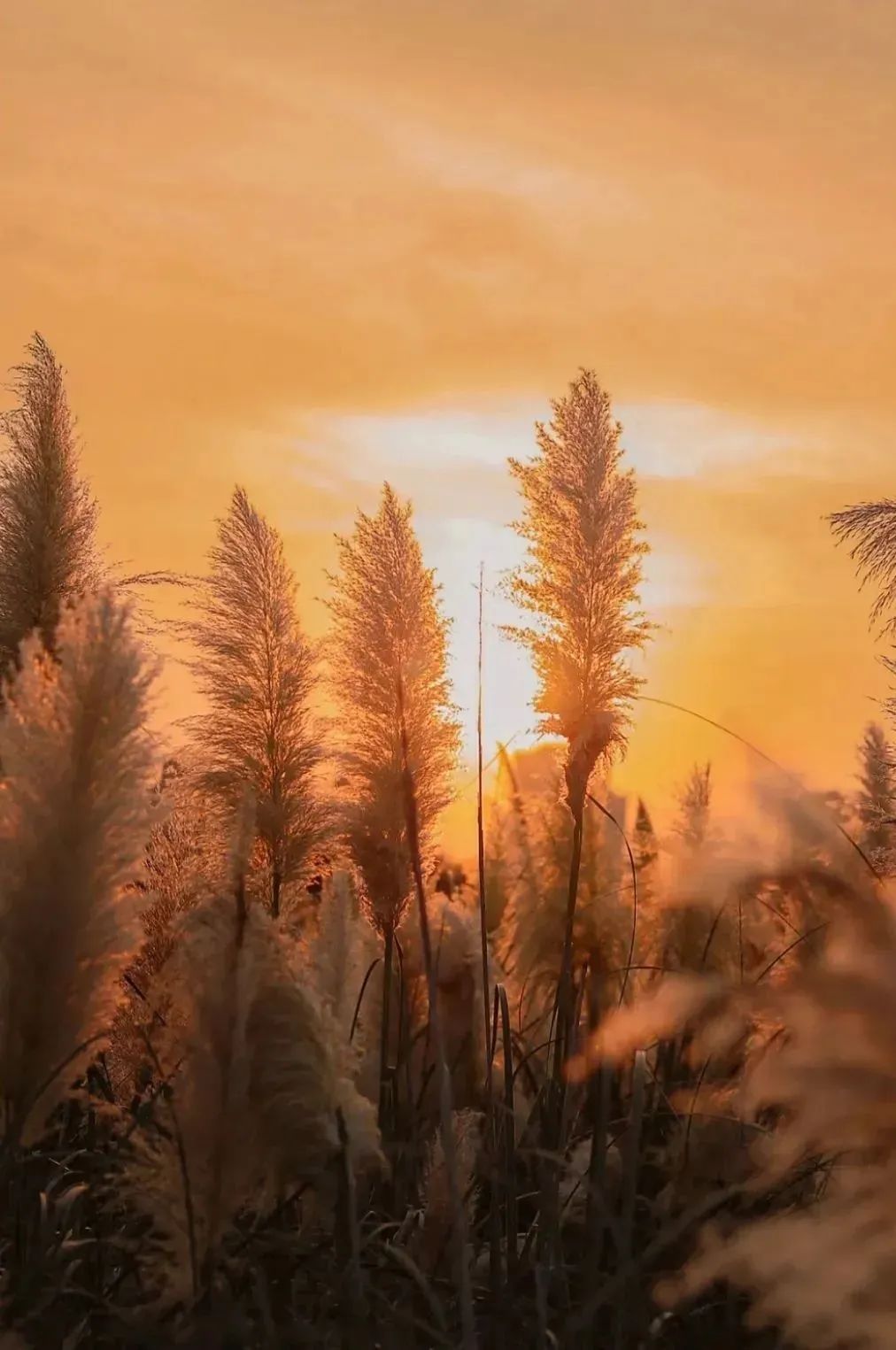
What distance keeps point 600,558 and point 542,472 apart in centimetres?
38

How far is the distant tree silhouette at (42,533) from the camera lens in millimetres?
5574

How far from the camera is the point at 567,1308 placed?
90.9 inches

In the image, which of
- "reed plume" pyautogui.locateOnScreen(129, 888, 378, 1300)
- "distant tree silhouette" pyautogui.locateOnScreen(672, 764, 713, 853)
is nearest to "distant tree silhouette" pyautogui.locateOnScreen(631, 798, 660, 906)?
"distant tree silhouette" pyautogui.locateOnScreen(672, 764, 713, 853)

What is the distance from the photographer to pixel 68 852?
2008 mm

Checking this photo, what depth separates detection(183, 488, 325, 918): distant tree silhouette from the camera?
438 cm

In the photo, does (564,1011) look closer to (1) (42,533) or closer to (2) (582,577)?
(2) (582,577)

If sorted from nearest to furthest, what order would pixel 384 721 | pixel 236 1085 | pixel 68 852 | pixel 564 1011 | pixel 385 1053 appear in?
1. pixel 236 1085
2. pixel 68 852
3. pixel 564 1011
4. pixel 385 1053
5. pixel 384 721

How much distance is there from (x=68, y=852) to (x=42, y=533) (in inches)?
157

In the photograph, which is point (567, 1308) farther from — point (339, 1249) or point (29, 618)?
point (29, 618)

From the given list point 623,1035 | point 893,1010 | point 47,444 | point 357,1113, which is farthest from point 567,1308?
point 47,444

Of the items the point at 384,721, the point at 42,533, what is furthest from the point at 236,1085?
the point at 42,533

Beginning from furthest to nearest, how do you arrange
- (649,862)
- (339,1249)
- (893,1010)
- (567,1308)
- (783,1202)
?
(649,862)
(783,1202)
(567,1308)
(339,1249)
(893,1010)

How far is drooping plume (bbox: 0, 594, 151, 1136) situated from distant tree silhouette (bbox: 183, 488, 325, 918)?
2.19 metres

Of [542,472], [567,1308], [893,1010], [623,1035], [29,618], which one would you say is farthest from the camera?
[29,618]
